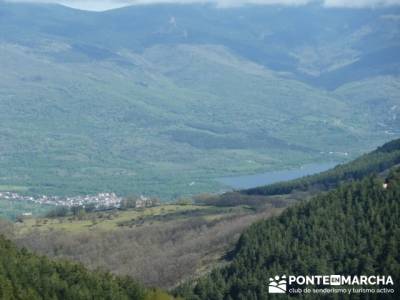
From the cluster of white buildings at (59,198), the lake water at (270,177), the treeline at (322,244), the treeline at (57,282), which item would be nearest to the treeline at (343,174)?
the treeline at (322,244)

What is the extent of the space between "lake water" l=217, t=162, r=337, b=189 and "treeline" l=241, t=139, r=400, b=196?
53.2 m

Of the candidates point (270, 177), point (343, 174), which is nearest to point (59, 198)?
point (270, 177)

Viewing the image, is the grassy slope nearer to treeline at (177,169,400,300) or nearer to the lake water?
treeline at (177,169,400,300)

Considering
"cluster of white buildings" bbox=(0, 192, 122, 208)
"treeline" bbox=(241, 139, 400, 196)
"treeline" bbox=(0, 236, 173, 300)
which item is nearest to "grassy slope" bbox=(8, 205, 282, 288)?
"treeline" bbox=(241, 139, 400, 196)

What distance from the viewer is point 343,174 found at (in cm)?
10412

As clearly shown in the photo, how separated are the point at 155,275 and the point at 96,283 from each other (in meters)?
22.4

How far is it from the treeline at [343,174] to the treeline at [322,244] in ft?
113

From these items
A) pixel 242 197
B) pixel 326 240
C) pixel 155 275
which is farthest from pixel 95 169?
pixel 326 240

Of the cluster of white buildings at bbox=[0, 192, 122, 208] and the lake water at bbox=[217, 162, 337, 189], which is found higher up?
the lake water at bbox=[217, 162, 337, 189]

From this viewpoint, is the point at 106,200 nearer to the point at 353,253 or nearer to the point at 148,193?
the point at 148,193

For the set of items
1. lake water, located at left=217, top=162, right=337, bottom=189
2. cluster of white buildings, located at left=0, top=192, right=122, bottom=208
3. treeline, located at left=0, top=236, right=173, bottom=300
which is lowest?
treeline, located at left=0, top=236, right=173, bottom=300

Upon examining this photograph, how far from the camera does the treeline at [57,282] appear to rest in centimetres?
4522

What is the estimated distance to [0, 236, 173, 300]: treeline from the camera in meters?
45.2

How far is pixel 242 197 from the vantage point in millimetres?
102688
